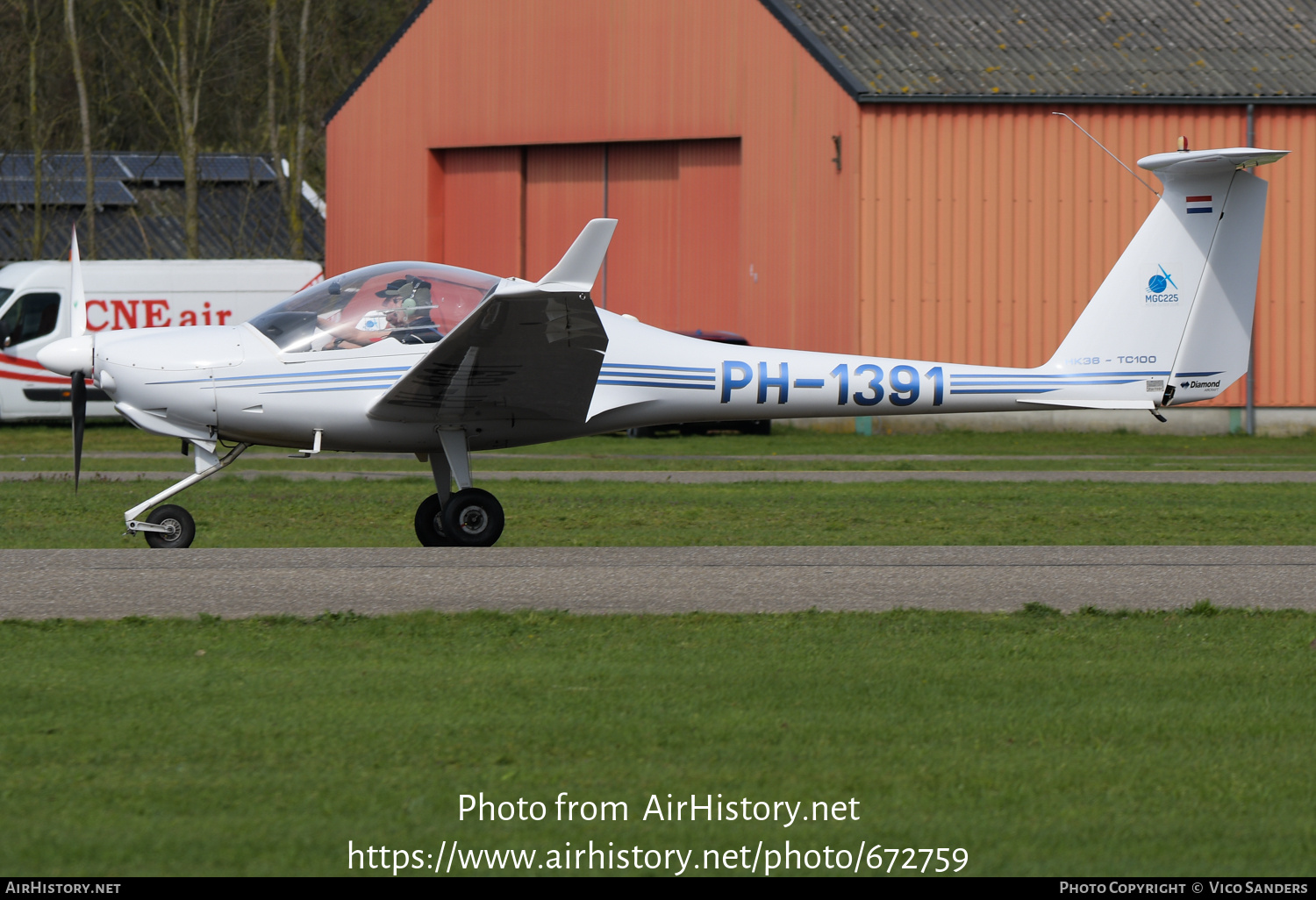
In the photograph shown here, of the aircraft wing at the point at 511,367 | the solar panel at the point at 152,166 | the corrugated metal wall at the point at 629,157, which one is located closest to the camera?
the aircraft wing at the point at 511,367

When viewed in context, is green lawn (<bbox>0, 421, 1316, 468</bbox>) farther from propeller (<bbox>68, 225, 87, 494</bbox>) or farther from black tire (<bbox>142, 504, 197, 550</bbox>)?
black tire (<bbox>142, 504, 197, 550</bbox>)

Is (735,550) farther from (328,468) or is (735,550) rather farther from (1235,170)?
(328,468)

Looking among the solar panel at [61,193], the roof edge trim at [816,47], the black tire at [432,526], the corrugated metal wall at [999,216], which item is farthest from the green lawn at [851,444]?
the solar panel at [61,193]

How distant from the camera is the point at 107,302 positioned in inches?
1059

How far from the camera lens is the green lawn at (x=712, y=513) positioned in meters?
13.6

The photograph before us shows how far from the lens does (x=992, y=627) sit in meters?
8.03

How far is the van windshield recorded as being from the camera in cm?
1128

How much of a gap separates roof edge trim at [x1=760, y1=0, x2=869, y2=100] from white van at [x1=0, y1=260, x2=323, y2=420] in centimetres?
919

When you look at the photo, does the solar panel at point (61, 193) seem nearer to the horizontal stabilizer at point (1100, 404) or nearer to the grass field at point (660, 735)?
the horizontal stabilizer at point (1100, 404)

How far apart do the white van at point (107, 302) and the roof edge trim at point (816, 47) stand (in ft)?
30.1

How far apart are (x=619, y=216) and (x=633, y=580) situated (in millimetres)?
23074

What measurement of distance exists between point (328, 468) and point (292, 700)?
52.1 ft

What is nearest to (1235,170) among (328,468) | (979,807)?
(979,807)

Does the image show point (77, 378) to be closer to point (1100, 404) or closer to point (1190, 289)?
point (1100, 404)
